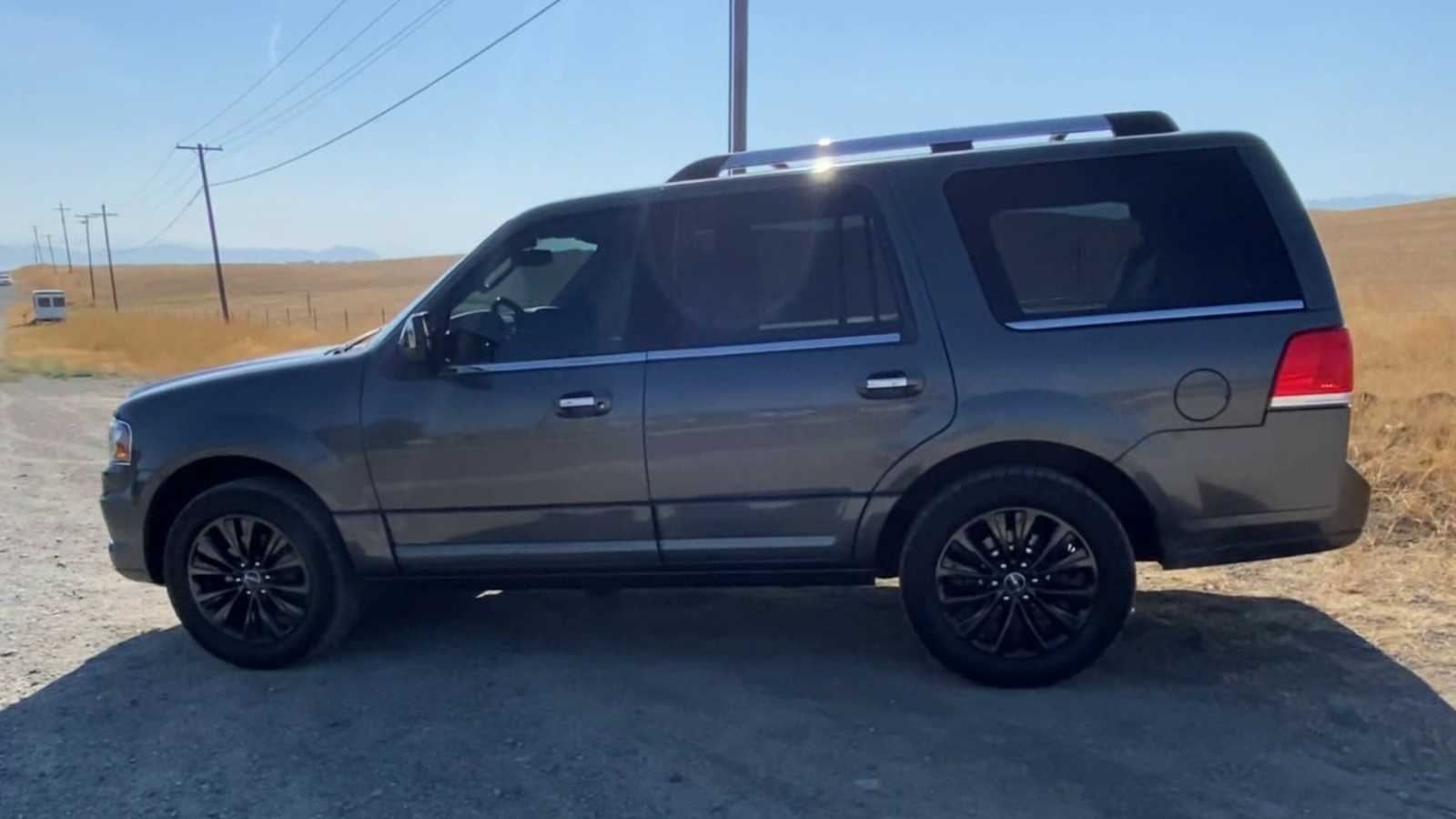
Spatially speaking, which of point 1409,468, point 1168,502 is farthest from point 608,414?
point 1409,468

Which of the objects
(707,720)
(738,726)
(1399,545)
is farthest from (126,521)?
(1399,545)

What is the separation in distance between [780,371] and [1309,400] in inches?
75.2

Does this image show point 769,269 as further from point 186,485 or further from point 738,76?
point 738,76

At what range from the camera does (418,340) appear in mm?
4598

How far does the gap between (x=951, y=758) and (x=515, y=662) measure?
6.50 feet

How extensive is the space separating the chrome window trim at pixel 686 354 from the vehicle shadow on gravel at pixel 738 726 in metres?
1.28

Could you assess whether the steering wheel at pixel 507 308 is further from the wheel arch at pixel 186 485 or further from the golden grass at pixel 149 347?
the golden grass at pixel 149 347

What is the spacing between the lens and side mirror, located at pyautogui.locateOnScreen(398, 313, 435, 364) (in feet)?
15.1

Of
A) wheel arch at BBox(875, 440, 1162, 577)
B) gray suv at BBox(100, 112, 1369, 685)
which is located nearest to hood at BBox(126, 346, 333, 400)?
gray suv at BBox(100, 112, 1369, 685)

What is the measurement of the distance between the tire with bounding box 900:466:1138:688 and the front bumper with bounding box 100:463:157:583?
332 centimetres

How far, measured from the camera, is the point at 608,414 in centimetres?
446

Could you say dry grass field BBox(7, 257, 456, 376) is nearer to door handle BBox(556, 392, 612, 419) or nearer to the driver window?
the driver window

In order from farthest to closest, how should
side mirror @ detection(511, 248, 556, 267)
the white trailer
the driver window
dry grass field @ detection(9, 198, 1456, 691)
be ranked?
the white trailer
dry grass field @ detection(9, 198, 1456, 691)
side mirror @ detection(511, 248, 556, 267)
the driver window

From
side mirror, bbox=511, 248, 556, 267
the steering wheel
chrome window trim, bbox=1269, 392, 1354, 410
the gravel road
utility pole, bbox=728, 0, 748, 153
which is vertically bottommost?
the gravel road
